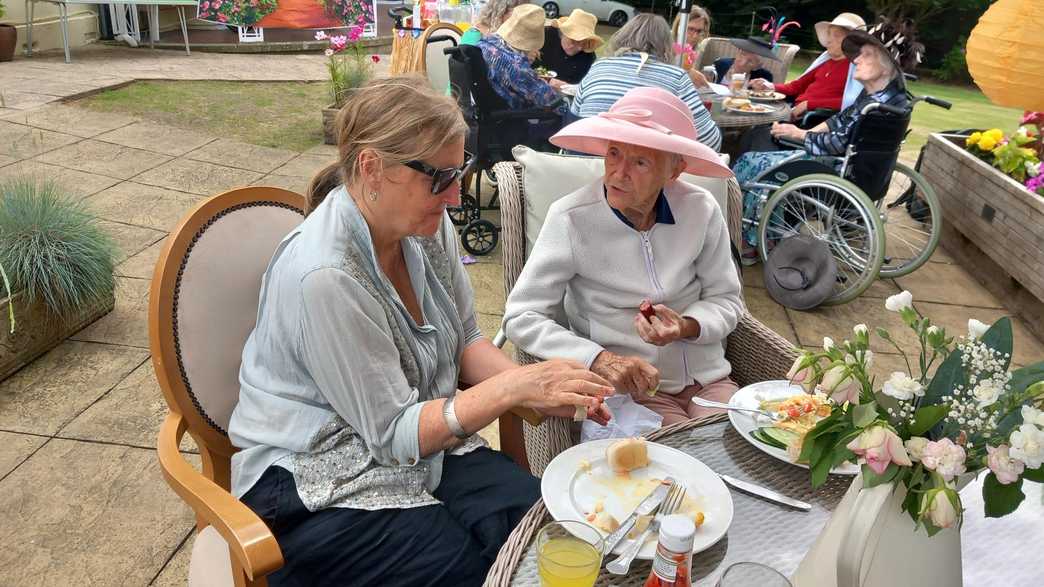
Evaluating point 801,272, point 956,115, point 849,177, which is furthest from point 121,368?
point 956,115

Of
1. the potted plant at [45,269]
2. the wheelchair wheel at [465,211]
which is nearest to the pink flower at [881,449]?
the potted plant at [45,269]

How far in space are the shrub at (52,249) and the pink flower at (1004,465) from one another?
3203mm

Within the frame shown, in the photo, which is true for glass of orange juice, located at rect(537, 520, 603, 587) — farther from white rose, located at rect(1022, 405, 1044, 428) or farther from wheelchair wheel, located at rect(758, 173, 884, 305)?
→ wheelchair wheel, located at rect(758, 173, 884, 305)

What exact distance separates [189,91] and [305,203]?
22.7ft

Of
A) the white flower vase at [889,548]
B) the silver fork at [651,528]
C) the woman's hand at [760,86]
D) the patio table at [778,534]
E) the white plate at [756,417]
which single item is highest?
the woman's hand at [760,86]

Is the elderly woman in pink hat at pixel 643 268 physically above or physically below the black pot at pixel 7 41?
above

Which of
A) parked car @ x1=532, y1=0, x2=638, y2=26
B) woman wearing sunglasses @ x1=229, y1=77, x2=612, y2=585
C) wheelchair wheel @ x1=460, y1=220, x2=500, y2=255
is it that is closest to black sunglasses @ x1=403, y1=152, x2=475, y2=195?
woman wearing sunglasses @ x1=229, y1=77, x2=612, y2=585

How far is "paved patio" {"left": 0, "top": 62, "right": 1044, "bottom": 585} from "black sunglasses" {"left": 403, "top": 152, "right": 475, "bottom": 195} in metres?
1.38

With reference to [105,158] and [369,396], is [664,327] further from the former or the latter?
[105,158]

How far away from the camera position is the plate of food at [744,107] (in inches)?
185

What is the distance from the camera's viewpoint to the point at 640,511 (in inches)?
49.8

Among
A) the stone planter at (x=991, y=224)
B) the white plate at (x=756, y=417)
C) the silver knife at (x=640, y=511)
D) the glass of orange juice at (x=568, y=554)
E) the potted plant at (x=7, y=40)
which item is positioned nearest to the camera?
the glass of orange juice at (x=568, y=554)

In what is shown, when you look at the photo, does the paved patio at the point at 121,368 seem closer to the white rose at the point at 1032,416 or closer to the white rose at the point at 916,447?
the white rose at the point at 916,447

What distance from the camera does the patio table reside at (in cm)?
120
